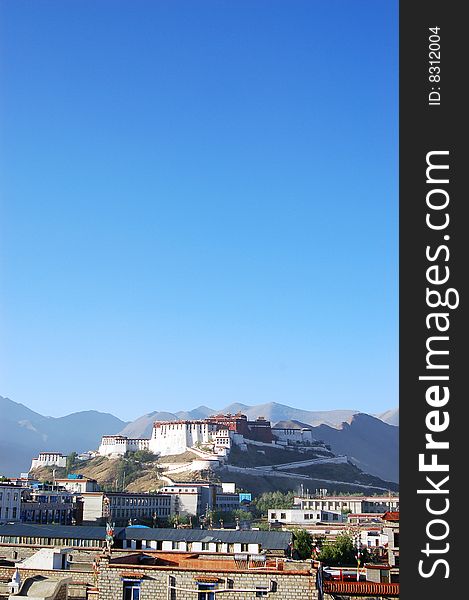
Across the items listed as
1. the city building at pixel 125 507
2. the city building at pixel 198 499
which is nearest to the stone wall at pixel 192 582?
the city building at pixel 125 507

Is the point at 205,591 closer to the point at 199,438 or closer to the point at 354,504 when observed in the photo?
the point at 354,504

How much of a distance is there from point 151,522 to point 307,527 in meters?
17.4

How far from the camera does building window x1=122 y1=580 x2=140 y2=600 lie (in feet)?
37.8

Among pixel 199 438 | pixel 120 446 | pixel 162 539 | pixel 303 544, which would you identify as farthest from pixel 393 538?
pixel 120 446

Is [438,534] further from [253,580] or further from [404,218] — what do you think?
[253,580]

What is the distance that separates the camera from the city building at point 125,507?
2392 inches

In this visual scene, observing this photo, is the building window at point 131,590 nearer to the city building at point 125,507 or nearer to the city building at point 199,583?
the city building at point 199,583

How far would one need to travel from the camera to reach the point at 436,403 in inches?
205

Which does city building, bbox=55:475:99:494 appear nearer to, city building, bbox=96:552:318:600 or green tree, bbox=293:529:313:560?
green tree, bbox=293:529:313:560

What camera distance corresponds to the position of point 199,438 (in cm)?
10506

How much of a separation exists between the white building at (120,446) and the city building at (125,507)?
34048 mm

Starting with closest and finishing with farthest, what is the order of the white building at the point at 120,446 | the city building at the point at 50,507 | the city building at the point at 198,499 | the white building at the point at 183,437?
the city building at the point at 50,507 < the city building at the point at 198,499 < the white building at the point at 183,437 < the white building at the point at 120,446

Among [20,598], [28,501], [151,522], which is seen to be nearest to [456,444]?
[20,598]

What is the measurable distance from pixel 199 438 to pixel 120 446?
1314 cm
